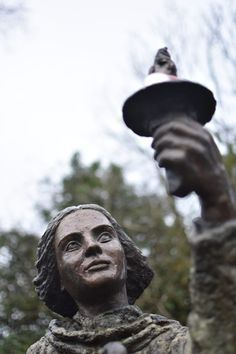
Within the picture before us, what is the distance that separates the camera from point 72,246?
3557 mm

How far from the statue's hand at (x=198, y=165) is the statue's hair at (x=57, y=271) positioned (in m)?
1.66

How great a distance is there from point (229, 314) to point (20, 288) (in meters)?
13.0

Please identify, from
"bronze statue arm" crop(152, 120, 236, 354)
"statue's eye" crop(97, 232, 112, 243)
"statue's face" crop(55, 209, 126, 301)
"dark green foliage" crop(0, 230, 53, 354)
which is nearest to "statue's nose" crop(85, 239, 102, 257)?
"statue's face" crop(55, 209, 126, 301)

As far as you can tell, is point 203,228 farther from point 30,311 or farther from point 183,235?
point 183,235

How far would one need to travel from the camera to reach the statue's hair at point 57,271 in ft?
12.3

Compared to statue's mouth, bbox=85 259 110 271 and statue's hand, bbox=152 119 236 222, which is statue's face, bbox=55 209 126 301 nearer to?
statue's mouth, bbox=85 259 110 271

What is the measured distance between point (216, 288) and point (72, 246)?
1.55 meters

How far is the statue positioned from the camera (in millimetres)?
2113

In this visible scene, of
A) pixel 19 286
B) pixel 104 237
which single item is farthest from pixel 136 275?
pixel 19 286

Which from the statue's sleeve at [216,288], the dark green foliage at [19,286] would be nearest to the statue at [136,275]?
the statue's sleeve at [216,288]

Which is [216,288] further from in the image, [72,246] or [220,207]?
[72,246]

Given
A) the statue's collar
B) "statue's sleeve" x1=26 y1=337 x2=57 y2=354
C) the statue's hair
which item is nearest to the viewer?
the statue's collar

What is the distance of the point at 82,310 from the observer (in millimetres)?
3529

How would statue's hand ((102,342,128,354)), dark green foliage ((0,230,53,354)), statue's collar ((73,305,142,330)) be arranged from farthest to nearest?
dark green foliage ((0,230,53,354))
statue's collar ((73,305,142,330))
statue's hand ((102,342,128,354))
